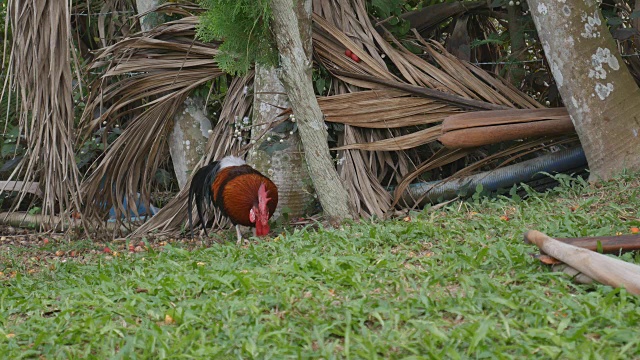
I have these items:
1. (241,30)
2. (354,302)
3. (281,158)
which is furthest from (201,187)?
(354,302)

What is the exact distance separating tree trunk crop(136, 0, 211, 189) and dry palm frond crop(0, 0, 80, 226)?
61.2 inches

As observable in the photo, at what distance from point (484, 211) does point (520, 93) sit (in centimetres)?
151

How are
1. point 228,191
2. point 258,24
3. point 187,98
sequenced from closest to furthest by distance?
point 258,24, point 228,191, point 187,98

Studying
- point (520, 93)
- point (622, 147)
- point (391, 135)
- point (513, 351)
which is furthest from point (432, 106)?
point (513, 351)

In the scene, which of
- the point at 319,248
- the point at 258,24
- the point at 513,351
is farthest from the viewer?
the point at 258,24

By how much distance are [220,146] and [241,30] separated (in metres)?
1.77

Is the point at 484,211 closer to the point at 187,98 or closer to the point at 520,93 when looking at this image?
the point at 520,93

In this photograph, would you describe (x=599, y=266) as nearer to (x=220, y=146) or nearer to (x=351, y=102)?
(x=351, y=102)

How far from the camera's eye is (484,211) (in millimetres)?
5816

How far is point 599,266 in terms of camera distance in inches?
140

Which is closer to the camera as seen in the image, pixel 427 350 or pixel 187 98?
pixel 427 350

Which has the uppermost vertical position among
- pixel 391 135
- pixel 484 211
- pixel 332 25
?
pixel 332 25

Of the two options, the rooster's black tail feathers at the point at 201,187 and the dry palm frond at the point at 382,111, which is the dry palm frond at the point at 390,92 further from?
the rooster's black tail feathers at the point at 201,187

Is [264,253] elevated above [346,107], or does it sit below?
below
